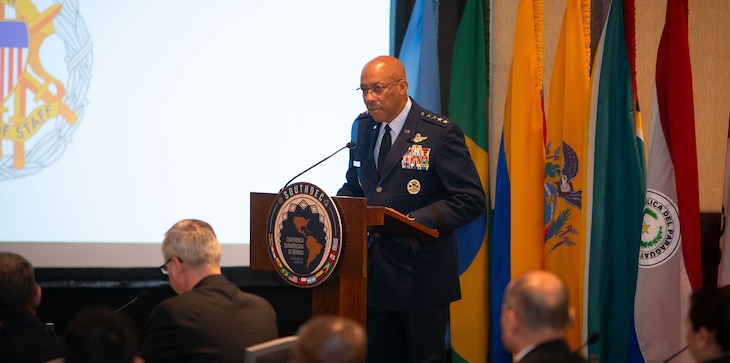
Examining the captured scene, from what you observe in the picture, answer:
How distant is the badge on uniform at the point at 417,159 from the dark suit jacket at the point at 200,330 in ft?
3.91

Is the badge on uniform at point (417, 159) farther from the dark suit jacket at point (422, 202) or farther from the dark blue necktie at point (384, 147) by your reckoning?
the dark blue necktie at point (384, 147)

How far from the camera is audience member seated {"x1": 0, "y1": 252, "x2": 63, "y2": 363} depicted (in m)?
2.63

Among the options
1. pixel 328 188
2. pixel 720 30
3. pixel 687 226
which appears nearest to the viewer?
pixel 687 226

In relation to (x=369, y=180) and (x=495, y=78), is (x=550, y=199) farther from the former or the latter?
(x=369, y=180)

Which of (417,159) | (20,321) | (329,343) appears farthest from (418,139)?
(329,343)

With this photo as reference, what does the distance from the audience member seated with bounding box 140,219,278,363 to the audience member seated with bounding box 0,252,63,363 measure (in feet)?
0.95

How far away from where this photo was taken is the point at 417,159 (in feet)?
12.4

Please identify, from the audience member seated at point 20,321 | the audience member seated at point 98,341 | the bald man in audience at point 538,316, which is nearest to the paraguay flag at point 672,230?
the bald man in audience at point 538,316

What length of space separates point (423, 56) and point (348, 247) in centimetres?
230

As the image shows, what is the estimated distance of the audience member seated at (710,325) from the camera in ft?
8.42

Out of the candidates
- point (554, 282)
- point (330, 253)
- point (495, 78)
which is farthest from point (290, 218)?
point (495, 78)

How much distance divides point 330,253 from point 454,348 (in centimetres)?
221

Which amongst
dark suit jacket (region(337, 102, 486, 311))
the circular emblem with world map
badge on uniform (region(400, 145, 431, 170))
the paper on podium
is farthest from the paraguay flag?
the circular emblem with world map

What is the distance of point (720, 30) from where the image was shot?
5633 mm
